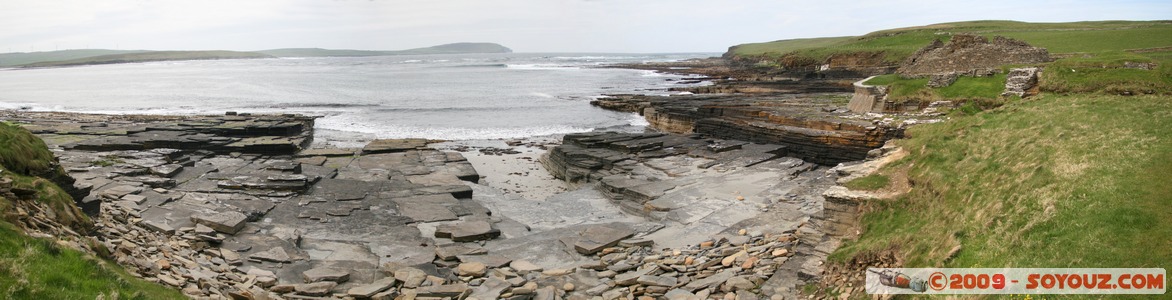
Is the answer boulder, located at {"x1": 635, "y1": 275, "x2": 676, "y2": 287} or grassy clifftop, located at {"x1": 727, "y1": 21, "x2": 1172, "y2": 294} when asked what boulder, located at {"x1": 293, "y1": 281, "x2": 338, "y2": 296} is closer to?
boulder, located at {"x1": 635, "y1": 275, "x2": 676, "y2": 287}

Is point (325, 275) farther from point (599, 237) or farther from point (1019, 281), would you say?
point (1019, 281)

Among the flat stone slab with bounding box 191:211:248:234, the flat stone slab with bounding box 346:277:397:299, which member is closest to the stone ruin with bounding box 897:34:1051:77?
the flat stone slab with bounding box 346:277:397:299

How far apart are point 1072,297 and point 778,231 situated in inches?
270

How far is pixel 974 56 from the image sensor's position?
2559 cm

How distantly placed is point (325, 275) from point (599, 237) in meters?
5.19

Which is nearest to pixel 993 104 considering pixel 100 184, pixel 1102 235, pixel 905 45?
pixel 1102 235

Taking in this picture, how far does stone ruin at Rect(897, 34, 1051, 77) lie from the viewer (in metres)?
24.6

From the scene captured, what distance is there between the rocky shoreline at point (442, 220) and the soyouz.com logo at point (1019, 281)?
189 centimetres

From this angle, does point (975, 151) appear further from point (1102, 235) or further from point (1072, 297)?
point (1072, 297)

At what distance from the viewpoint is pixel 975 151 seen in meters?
10.9

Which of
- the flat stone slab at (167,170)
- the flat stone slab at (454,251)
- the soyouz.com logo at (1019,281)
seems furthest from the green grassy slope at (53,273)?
the flat stone slab at (167,170)

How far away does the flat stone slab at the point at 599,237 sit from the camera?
39.7 feet

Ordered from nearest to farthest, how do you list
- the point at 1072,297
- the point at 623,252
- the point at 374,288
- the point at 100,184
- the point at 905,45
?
1. the point at 1072,297
2. the point at 374,288
3. the point at 623,252
4. the point at 100,184
5. the point at 905,45

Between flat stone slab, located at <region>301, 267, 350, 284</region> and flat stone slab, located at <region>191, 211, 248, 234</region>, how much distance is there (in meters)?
2.98
